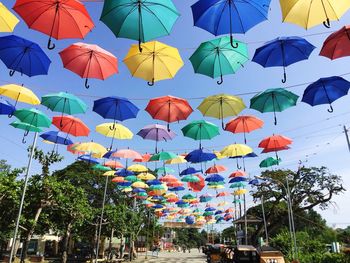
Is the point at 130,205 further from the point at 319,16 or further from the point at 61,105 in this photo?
the point at 319,16

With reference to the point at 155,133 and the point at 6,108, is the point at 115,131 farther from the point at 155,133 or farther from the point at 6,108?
the point at 6,108

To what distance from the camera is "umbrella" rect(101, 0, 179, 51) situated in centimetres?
730

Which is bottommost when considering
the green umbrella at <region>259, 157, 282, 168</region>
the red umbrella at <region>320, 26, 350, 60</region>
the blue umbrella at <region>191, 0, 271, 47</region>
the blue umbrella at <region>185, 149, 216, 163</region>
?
the blue umbrella at <region>185, 149, 216, 163</region>

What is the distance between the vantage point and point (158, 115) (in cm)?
1203

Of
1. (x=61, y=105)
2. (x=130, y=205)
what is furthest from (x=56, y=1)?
(x=130, y=205)

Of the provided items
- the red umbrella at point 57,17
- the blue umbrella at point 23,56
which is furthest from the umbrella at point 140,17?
the blue umbrella at point 23,56

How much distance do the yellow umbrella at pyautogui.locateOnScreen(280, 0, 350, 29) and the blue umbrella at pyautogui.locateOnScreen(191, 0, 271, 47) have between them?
1.71 feet

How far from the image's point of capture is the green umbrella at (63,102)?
1195 cm

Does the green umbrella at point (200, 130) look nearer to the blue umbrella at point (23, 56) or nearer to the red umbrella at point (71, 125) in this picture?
the red umbrella at point (71, 125)

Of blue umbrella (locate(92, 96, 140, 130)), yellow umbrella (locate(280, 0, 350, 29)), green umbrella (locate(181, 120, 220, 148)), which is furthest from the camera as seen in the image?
green umbrella (locate(181, 120, 220, 148))

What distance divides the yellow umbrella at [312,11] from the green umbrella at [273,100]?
374 centimetres

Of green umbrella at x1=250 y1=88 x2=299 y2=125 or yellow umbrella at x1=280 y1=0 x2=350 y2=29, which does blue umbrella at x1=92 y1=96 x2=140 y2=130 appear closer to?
green umbrella at x1=250 y1=88 x2=299 y2=125

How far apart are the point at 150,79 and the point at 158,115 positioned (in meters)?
2.56

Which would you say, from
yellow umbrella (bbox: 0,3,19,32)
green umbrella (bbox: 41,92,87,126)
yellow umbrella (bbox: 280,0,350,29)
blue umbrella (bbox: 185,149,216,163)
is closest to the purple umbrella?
blue umbrella (bbox: 185,149,216,163)
